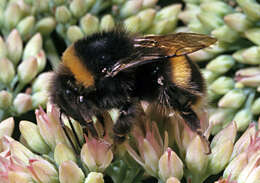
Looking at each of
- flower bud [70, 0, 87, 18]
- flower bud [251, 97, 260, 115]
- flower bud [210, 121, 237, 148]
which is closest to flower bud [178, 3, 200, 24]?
flower bud [70, 0, 87, 18]

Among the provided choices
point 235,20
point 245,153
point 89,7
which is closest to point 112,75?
point 245,153

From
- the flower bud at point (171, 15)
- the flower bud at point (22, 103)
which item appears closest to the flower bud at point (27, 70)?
the flower bud at point (22, 103)

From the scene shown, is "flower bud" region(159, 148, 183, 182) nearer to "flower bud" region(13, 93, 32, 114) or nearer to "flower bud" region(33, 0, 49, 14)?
"flower bud" region(13, 93, 32, 114)

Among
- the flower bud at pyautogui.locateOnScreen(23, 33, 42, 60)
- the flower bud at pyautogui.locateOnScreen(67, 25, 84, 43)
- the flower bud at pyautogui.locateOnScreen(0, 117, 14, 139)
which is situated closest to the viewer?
the flower bud at pyautogui.locateOnScreen(0, 117, 14, 139)

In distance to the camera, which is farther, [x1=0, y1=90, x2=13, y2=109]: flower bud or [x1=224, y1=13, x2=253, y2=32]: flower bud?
[x1=224, y1=13, x2=253, y2=32]: flower bud

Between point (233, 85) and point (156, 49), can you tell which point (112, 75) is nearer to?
point (156, 49)

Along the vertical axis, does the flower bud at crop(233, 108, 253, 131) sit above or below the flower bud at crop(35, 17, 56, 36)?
below

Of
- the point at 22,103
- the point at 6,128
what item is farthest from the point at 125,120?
the point at 22,103
